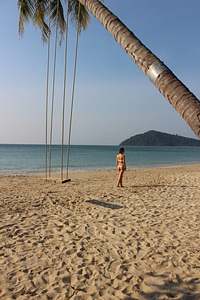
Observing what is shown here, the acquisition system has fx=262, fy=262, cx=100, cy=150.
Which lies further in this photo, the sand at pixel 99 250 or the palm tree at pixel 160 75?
the sand at pixel 99 250

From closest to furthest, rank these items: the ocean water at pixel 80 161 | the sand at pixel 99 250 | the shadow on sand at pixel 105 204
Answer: the sand at pixel 99 250 → the shadow on sand at pixel 105 204 → the ocean water at pixel 80 161

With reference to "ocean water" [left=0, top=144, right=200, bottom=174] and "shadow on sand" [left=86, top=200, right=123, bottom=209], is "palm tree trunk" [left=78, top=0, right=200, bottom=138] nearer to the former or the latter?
"shadow on sand" [left=86, top=200, right=123, bottom=209]

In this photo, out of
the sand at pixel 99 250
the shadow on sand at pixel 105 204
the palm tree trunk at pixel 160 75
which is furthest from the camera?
the shadow on sand at pixel 105 204

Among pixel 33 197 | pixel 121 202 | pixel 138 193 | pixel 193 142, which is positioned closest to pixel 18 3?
pixel 33 197

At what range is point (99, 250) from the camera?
453 cm

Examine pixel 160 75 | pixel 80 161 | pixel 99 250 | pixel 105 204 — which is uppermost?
pixel 160 75

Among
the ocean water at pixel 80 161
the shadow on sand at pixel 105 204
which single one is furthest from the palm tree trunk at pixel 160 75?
the ocean water at pixel 80 161

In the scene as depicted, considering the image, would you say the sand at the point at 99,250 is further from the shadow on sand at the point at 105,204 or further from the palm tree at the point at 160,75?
the palm tree at the point at 160,75

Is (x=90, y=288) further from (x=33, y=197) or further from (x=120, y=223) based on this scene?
(x=33, y=197)

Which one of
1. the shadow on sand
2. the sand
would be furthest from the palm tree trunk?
the shadow on sand

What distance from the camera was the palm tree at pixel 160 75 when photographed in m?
→ 1.76

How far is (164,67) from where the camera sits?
2068 millimetres

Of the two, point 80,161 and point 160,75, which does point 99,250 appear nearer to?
point 160,75

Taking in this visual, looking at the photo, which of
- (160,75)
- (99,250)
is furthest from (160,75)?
(99,250)
